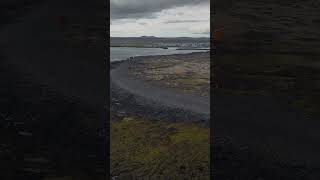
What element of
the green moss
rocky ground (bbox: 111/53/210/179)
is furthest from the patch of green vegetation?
the green moss

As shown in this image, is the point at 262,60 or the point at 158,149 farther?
the point at 158,149

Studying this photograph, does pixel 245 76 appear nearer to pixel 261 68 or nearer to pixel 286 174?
pixel 261 68

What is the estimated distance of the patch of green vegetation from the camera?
941 cm

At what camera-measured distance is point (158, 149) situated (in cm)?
1109

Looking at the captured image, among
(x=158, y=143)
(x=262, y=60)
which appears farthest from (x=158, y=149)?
(x=262, y=60)
